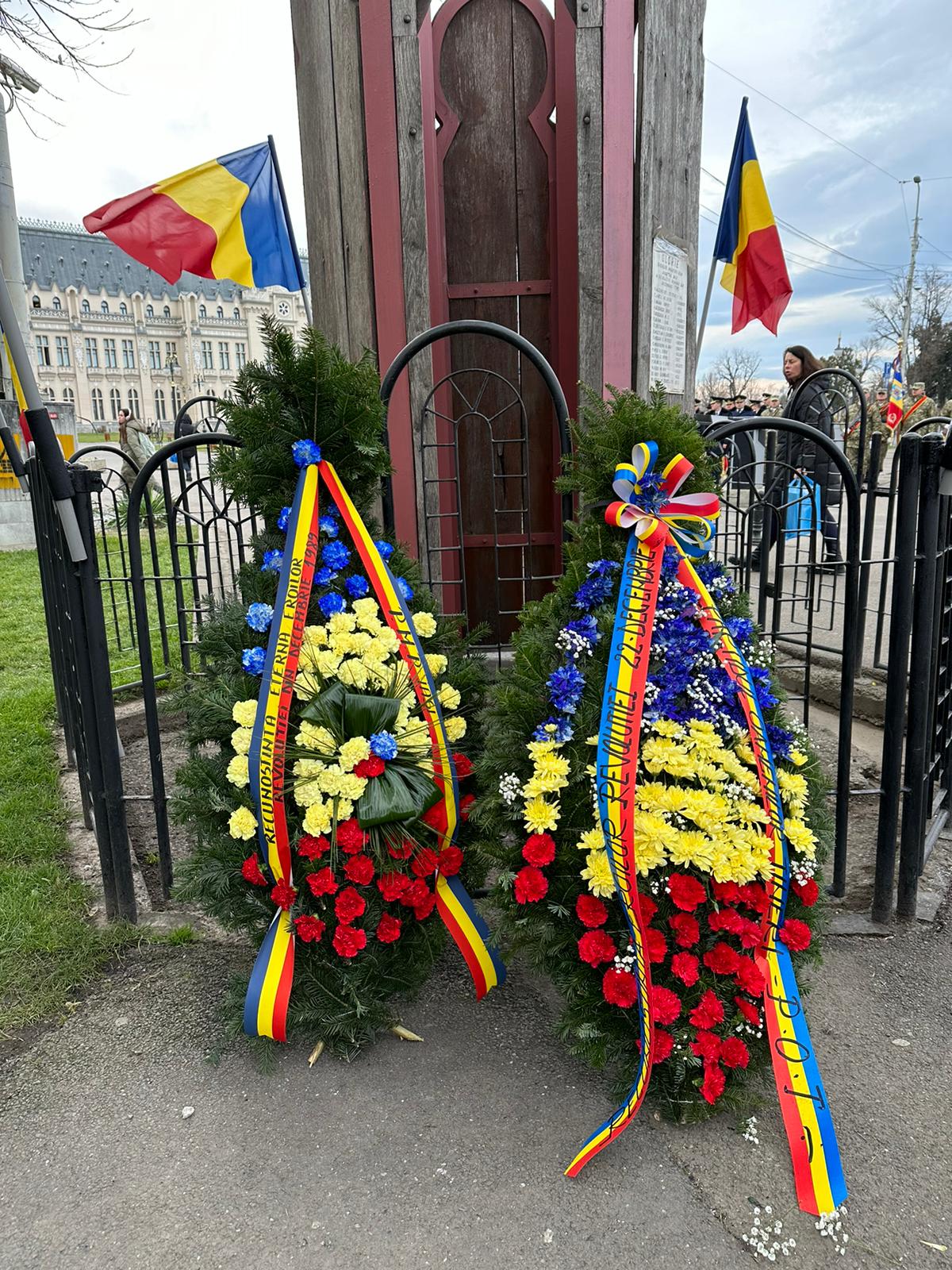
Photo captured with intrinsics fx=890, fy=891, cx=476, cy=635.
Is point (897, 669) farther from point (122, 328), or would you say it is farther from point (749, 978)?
point (122, 328)

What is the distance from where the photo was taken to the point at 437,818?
8.41ft

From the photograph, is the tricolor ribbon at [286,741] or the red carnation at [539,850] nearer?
the red carnation at [539,850]

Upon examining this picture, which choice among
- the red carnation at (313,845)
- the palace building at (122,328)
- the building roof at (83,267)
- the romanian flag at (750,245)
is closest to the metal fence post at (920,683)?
the red carnation at (313,845)

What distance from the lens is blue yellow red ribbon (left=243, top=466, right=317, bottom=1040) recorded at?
2389 mm

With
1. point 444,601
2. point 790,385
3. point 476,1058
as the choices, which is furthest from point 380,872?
point 790,385

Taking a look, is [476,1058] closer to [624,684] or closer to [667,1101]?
[667,1101]

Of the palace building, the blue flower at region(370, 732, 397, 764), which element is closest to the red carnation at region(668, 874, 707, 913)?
the blue flower at region(370, 732, 397, 764)

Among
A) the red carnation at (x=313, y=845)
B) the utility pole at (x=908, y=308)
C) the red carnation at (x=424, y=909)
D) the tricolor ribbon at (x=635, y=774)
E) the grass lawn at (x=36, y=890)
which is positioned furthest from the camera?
the utility pole at (x=908, y=308)

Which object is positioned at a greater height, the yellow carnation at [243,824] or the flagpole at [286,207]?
the flagpole at [286,207]

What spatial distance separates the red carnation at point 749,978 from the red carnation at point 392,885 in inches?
34.9

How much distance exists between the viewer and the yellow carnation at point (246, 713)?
2463 mm

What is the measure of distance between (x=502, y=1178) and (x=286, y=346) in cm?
227

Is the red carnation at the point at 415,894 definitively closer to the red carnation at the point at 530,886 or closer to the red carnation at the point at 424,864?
the red carnation at the point at 424,864

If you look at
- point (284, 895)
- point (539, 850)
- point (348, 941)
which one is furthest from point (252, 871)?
point (539, 850)
